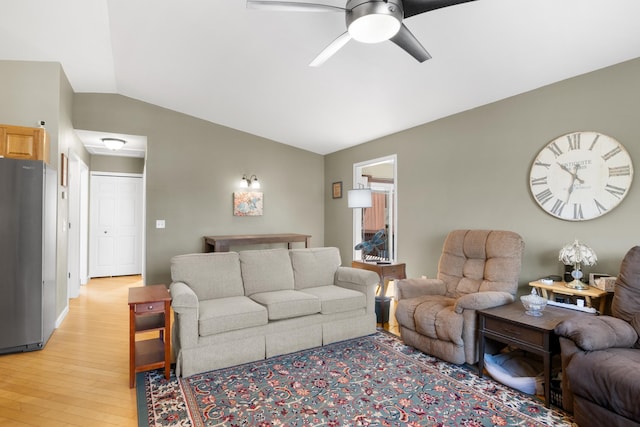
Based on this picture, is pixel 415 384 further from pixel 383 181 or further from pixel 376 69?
pixel 383 181

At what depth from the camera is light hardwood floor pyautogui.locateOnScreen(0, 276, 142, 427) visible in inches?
84.7

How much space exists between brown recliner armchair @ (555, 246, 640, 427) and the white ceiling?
1.66m

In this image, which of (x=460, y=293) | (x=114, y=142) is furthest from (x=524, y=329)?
(x=114, y=142)

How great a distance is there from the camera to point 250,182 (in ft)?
19.1

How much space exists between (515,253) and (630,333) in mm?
1060

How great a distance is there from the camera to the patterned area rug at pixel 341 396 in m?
2.11

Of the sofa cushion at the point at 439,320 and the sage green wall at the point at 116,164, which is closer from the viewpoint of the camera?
the sofa cushion at the point at 439,320

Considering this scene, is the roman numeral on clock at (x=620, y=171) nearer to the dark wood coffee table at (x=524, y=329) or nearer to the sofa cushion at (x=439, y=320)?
the dark wood coffee table at (x=524, y=329)

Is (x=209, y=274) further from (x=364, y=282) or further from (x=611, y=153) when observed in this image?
(x=611, y=153)

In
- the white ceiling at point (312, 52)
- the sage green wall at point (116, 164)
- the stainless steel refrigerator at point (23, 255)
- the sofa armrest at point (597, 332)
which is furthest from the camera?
the sage green wall at point (116, 164)

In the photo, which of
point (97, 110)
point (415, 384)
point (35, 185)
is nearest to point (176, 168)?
point (97, 110)

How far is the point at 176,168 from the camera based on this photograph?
17.2 ft

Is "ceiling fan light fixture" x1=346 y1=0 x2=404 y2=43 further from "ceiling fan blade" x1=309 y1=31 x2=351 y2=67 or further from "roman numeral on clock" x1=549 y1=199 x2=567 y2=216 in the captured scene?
"roman numeral on clock" x1=549 y1=199 x2=567 y2=216

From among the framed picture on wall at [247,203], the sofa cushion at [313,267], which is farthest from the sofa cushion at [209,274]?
the framed picture on wall at [247,203]
